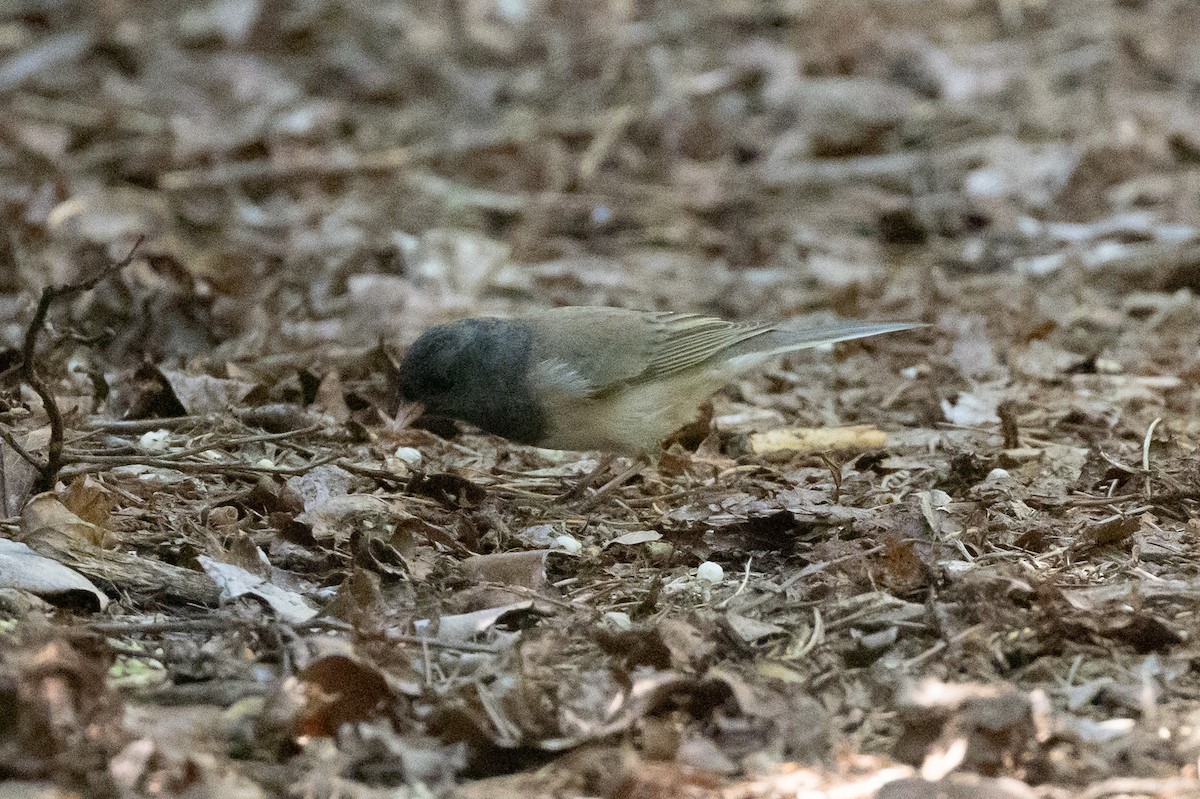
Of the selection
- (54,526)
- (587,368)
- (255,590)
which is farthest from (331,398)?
(255,590)

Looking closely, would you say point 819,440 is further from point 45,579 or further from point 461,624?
point 45,579

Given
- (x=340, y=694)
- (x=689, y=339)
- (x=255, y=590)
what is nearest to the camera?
(x=340, y=694)

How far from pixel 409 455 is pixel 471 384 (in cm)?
46

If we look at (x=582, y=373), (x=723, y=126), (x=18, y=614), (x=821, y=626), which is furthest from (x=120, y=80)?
(x=821, y=626)

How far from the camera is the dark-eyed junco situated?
493 centimetres

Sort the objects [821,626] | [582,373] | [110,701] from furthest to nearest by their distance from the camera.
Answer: [582,373] < [821,626] < [110,701]

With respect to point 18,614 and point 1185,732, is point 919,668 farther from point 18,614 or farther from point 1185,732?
point 18,614

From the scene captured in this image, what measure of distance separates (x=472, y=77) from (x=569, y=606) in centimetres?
745

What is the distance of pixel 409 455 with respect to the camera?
17.0 ft

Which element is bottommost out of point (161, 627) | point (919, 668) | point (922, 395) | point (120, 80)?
point (922, 395)

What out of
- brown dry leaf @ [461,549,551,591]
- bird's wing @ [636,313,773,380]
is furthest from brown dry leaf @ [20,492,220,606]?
bird's wing @ [636,313,773,380]

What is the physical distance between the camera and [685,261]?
26.2ft

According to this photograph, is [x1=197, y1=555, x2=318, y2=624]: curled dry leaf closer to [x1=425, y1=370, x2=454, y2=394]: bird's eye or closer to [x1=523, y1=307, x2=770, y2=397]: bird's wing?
[x1=425, y1=370, x2=454, y2=394]: bird's eye

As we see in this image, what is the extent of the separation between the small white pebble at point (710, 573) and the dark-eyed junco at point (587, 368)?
105cm
